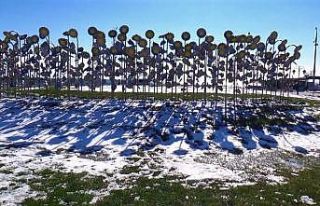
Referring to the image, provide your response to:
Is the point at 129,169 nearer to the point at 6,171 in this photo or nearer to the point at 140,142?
the point at 6,171

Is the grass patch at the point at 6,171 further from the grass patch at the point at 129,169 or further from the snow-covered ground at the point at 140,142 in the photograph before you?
the grass patch at the point at 129,169

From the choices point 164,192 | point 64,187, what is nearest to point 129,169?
point 64,187

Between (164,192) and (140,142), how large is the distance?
29.3ft

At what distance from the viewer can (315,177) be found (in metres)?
16.1

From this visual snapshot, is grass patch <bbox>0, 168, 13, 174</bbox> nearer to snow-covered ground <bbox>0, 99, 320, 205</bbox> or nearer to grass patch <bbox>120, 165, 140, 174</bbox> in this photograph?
snow-covered ground <bbox>0, 99, 320, 205</bbox>

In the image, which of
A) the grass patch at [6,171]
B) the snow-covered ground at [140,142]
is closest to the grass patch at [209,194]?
the snow-covered ground at [140,142]

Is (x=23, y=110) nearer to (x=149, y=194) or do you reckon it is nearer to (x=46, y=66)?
(x=46, y=66)

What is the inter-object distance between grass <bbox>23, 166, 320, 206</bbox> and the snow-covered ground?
703mm

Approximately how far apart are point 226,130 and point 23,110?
1366 cm

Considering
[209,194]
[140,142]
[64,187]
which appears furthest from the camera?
[140,142]

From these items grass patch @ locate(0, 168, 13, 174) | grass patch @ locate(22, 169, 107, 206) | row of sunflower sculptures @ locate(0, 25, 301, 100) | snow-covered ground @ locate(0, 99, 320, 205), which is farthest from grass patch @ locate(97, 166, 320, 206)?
row of sunflower sculptures @ locate(0, 25, 301, 100)

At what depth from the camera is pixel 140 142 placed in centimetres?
2227

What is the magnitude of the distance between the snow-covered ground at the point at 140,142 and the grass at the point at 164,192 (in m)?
0.70

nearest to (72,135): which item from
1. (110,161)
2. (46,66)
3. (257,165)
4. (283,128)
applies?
(110,161)
